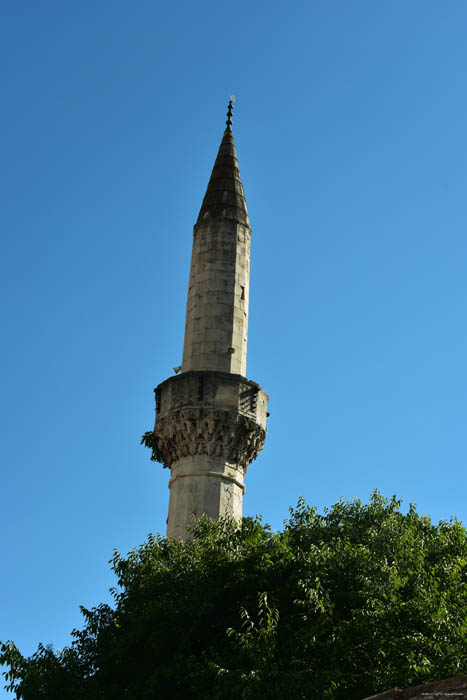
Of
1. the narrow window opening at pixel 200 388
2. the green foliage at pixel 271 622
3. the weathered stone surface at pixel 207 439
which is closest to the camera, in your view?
the green foliage at pixel 271 622

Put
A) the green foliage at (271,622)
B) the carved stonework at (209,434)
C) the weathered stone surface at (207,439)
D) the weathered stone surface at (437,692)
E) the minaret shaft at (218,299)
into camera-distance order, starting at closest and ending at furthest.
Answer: the weathered stone surface at (437,692)
the green foliage at (271,622)
the weathered stone surface at (207,439)
the carved stonework at (209,434)
the minaret shaft at (218,299)

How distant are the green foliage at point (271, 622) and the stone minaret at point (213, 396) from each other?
330 cm

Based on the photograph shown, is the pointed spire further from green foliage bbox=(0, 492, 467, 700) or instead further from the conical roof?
green foliage bbox=(0, 492, 467, 700)

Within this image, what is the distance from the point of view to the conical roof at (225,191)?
2799cm

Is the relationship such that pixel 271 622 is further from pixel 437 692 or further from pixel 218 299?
pixel 218 299

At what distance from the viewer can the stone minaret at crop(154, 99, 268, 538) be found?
2414cm

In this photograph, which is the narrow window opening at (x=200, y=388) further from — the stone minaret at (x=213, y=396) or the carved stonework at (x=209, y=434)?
the carved stonework at (x=209, y=434)

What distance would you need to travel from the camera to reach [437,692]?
871cm

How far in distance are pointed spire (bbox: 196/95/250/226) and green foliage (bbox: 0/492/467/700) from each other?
1037cm

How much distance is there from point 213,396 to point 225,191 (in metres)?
7.04

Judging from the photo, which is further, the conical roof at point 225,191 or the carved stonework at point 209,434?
the conical roof at point 225,191

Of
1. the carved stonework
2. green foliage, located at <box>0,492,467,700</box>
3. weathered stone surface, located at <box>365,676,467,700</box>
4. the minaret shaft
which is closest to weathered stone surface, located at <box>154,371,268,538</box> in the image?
the carved stonework

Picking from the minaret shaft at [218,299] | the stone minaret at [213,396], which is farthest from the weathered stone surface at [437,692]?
the minaret shaft at [218,299]

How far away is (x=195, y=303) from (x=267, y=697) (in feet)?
44.7
